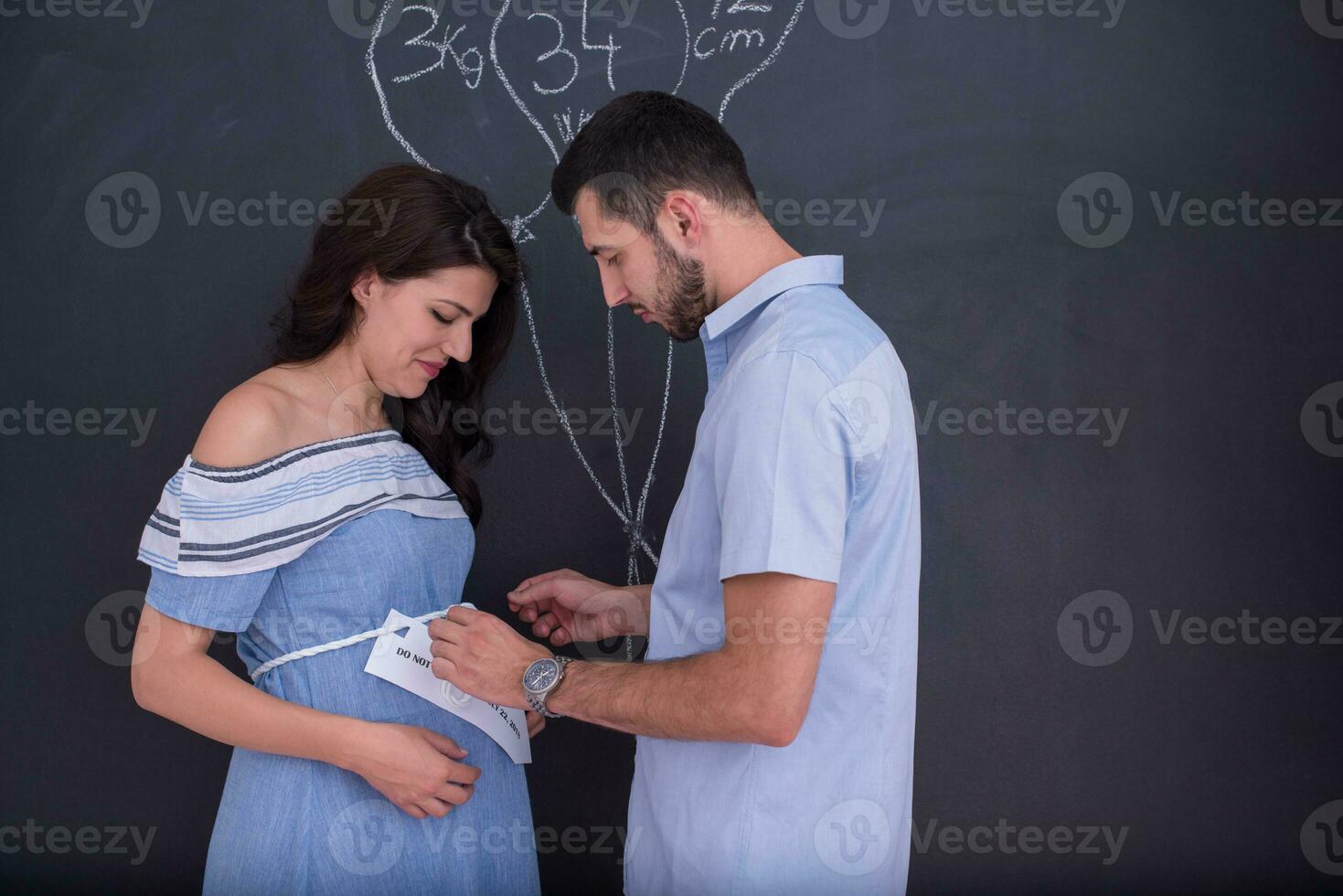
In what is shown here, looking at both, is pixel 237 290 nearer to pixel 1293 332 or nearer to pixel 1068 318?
pixel 1068 318

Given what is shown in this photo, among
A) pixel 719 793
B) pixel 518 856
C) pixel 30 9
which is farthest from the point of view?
pixel 30 9

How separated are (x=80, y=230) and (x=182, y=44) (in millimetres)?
372

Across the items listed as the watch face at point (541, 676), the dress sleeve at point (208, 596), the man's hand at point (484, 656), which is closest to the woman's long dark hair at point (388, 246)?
the dress sleeve at point (208, 596)

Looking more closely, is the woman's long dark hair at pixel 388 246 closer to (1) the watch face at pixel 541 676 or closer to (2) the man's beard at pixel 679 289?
(2) the man's beard at pixel 679 289

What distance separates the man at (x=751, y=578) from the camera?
3.41ft

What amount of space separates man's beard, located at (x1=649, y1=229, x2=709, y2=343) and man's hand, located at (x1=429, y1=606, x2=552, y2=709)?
46 cm

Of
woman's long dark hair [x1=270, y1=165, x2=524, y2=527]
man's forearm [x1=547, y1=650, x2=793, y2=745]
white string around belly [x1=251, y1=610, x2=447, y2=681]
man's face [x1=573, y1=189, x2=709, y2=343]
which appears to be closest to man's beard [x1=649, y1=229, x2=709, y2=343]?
man's face [x1=573, y1=189, x2=709, y2=343]

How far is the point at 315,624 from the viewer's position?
131 cm

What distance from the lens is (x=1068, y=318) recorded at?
175cm

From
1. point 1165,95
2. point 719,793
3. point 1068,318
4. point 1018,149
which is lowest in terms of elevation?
point 719,793

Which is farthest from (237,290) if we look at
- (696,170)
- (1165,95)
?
(1165,95)

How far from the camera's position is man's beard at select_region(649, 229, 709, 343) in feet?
4.03

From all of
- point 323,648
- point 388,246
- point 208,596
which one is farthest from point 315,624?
point 388,246

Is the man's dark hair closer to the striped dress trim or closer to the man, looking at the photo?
the man
